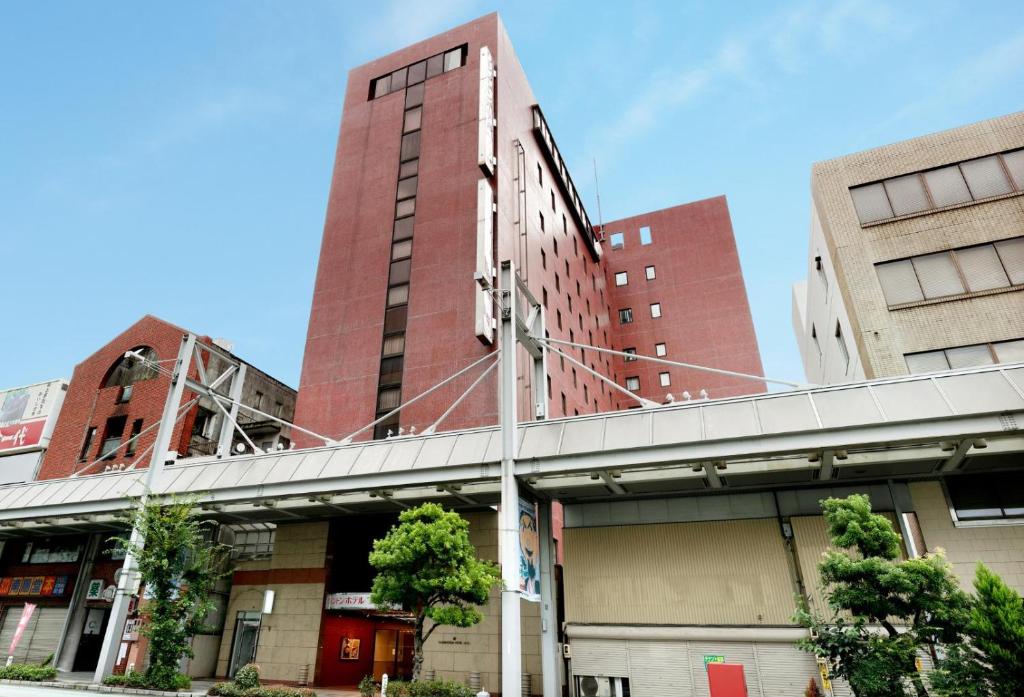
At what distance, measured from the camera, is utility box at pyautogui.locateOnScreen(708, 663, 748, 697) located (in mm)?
19188

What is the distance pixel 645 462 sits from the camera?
733 inches

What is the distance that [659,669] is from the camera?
830 inches

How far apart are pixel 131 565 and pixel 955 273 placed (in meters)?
36.7

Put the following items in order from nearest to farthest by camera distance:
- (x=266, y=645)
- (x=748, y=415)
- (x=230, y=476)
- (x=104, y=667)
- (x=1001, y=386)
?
(x=1001, y=386) → (x=748, y=415) → (x=104, y=667) → (x=230, y=476) → (x=266, y=645)

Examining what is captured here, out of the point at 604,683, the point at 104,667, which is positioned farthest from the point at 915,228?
the point at 104,667

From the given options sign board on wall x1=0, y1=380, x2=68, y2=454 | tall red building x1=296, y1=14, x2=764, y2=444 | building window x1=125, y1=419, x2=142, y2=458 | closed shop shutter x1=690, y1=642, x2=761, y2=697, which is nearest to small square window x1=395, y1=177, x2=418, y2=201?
tall red building x1=296, y1=14, x2=764, y2=444

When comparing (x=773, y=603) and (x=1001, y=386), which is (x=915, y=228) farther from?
(x=773, y=603)

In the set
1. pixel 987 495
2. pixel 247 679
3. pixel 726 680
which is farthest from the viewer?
pixel 247 679

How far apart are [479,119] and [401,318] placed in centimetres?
1354

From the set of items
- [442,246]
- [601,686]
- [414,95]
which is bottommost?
[601,686]

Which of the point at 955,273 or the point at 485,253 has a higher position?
the point at 485,253

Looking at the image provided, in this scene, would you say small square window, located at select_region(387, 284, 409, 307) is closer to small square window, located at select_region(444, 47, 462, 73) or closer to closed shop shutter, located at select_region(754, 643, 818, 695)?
small square window, located at select_region(444, 47, 462, 73)

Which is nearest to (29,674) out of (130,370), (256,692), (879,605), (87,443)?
(256,692)

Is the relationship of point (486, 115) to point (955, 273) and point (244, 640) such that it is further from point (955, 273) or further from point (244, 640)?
point (244, 640)
